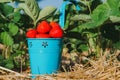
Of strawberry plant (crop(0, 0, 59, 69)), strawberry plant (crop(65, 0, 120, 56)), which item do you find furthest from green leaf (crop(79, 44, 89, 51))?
strawberry plant (crop(0, 0, 59, 69))

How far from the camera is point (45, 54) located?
2312 millimetres

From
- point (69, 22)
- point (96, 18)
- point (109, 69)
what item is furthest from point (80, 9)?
point (109, 69)

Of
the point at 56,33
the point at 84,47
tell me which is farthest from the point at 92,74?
the point at 84,47

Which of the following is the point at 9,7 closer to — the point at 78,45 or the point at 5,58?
the point at 5,58

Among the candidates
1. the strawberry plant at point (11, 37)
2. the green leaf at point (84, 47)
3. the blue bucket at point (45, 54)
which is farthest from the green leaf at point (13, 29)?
the green leaf at point (84, 47)

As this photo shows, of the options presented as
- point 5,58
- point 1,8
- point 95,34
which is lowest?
point 5,58

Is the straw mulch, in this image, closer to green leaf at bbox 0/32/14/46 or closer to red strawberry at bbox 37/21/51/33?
red strawberry at bbox 37/21/51/33

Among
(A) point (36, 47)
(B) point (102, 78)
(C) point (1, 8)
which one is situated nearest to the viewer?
(B) point (102, 78)

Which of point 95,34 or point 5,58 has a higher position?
point 95,34

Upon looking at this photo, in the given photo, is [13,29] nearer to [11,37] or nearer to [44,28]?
[11,37]

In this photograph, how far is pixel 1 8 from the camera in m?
2.69

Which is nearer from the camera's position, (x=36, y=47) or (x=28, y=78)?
(x=28, y=78)

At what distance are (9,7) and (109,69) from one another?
0.97 metres

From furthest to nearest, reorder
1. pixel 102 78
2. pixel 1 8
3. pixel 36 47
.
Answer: pixel 1 8 → pixel 36 47 → pixel 102 78
